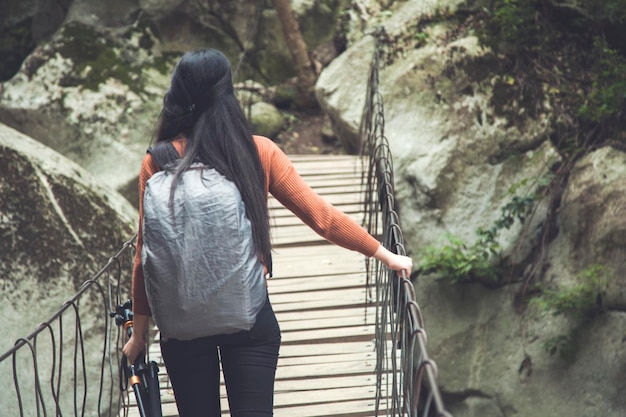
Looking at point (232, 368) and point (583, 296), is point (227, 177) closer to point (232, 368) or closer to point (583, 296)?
point (232, 368)

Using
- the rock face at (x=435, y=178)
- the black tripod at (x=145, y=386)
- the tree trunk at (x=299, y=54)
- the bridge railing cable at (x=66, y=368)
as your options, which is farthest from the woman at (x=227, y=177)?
the tree trunk at (x=299, y=54)

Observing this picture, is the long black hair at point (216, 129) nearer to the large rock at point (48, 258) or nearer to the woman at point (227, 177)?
the woman at point (227, 177)

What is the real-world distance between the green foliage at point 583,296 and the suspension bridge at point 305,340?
1.61 m

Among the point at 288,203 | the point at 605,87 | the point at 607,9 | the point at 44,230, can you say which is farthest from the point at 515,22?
the point at 288,203

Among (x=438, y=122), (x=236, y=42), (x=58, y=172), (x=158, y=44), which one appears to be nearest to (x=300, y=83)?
(x=236, y=42)

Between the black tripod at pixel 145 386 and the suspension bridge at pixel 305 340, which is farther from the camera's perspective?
the suspension bridge at pixel 305 340

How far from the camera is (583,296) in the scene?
20.4 ft

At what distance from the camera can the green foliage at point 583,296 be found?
6164 mm

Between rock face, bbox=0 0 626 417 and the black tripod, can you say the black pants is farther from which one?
rock face, bbox=0 0 626 417

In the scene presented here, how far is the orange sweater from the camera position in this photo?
229 cm

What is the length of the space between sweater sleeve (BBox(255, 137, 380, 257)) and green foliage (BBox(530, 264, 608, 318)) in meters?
4.29

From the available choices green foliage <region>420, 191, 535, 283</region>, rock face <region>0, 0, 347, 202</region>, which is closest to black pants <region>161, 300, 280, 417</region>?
green foliage <region>420, 191, 535, 283</region>

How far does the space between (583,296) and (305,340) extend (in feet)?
9.10

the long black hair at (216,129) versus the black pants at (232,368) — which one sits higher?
the long black hair at (216,129)
